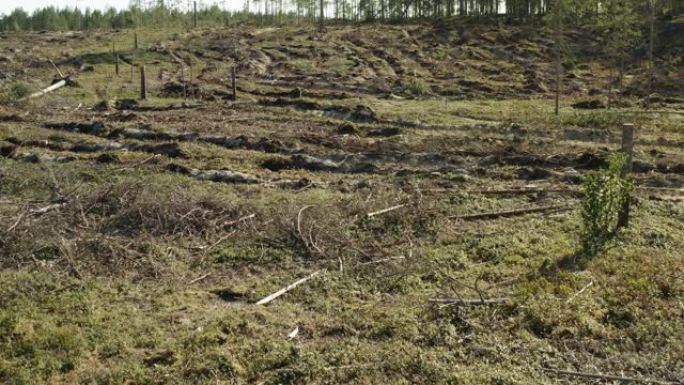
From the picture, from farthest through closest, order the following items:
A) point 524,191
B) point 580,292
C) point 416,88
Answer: point 416,88 < point 524,191 < point 580,292

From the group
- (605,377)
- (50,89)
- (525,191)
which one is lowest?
(605,377)

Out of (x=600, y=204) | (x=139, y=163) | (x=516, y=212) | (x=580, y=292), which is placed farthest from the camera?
(x=139, y=163)

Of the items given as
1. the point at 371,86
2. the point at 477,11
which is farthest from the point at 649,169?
the point at 477,11

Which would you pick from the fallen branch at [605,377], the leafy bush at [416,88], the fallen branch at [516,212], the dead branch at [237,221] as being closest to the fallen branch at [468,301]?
the fallen branch at [605,377]

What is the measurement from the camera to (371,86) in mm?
36906

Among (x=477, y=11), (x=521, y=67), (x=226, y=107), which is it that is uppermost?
(x=477, y=11)

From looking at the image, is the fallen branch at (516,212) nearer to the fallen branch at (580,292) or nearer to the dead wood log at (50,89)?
the fallen branch at (580,292)

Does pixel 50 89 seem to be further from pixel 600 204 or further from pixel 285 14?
pixel 285 14

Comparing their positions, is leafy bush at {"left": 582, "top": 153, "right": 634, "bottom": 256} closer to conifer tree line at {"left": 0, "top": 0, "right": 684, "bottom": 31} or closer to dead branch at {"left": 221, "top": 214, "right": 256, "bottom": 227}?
dead branch at {"left": 221, "top": 214, "right": 256, "bottom": 227}

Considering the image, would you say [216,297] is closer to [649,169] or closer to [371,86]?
[649,169]

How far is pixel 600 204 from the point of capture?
1051 centimetres

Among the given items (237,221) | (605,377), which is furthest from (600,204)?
(237,221)

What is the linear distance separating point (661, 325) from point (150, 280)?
747 cm

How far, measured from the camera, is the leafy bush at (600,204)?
1052 centimetres
